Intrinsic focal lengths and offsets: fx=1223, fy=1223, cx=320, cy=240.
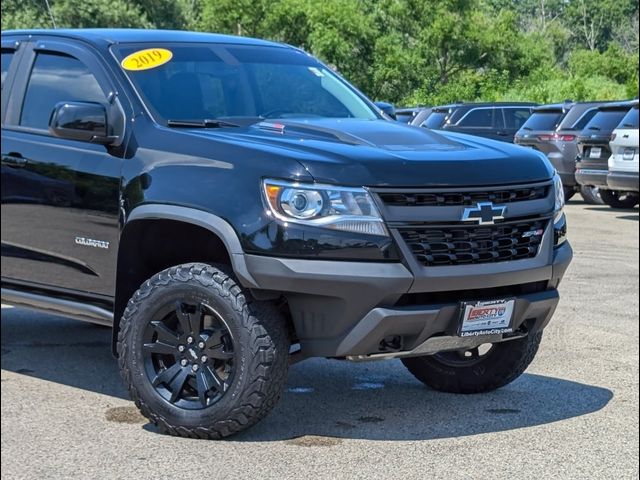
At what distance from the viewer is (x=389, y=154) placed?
5379 mm

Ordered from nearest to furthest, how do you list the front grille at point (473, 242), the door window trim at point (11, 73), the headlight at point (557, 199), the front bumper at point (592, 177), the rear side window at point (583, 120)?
the front grille at point (473, 242), the headlight at point (557, 199), the door window trim at point (11, 73), the front bumper at point (592, 177), the rear side window at point (583, 120)

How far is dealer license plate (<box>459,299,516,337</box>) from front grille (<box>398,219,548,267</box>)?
19 centimetres

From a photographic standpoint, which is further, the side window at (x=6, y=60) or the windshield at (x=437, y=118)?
the windshield at (x=437, y=118)

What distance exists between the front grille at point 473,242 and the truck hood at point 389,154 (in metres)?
0.20

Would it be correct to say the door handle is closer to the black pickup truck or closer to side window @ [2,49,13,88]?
the black pickup truck

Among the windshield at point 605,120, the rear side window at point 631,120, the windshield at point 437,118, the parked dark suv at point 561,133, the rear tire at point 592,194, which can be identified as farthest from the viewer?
the rear tire at point 592,194

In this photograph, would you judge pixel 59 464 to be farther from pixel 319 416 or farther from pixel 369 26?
pixel 369 26

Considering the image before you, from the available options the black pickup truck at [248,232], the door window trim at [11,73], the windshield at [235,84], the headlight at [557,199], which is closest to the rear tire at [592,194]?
the windshield at [235,84]

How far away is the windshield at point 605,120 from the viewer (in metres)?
18.6

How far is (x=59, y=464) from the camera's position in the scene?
5.07 meters

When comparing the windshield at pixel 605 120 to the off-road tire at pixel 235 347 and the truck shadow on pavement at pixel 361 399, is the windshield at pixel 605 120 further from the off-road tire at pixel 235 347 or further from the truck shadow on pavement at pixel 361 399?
the off-road tire at pixel 235 347

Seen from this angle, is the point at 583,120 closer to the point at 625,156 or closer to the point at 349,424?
the point at 625,156

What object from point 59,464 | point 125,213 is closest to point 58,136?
point 125,213

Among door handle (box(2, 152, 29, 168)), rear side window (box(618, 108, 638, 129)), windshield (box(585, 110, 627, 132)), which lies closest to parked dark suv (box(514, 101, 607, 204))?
windshield (box(585, 110, 627, 132))
